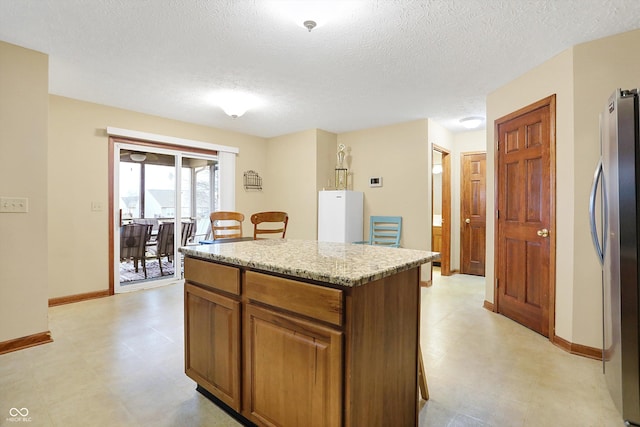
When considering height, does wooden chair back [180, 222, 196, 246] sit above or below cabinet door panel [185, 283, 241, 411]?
above

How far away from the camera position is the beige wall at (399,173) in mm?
4480

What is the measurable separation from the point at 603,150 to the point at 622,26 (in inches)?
39.2

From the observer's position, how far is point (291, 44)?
247cm

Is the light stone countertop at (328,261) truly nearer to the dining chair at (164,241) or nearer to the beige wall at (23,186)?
the beige wall at (23,186)

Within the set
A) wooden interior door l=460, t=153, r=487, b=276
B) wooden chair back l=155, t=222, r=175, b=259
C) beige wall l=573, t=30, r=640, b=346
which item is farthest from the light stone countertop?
wooden interior door l=460, t=153, r=487, b=276

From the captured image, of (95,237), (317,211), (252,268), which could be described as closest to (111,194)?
A: (95,237)

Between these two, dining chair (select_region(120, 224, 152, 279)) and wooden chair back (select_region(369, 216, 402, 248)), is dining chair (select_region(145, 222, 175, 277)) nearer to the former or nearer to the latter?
dining chair (select_region(120, 224, 152, 279))

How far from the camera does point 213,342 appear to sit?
65.7 inches

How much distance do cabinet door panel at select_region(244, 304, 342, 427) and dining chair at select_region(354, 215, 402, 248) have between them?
346cm

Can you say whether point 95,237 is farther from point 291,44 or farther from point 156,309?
point 291,44

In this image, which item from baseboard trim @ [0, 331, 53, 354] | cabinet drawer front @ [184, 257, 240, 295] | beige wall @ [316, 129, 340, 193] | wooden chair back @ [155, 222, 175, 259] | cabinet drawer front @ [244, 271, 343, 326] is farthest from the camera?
beige wall @ [316, 129, 340, 193]

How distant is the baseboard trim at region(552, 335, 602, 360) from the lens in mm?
2338

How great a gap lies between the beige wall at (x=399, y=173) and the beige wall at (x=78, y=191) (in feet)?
10.8

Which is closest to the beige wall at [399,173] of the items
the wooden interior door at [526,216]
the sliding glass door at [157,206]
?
the wooden interior door at [526,216]
